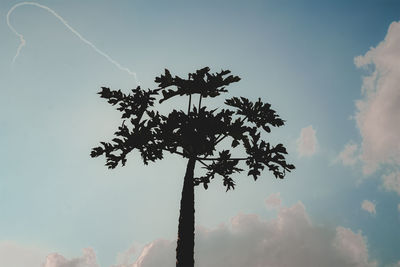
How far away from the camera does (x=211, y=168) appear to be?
31.2 feet

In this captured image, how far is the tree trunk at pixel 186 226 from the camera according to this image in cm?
742

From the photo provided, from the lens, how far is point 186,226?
→ 7777mm

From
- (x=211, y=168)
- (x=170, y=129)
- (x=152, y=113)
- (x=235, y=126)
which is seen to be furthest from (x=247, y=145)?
(x=152, y=113)

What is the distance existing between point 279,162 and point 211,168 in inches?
86.5

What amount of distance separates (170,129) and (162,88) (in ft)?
4.52

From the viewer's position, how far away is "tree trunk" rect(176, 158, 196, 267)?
742 centimetres

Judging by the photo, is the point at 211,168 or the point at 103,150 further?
the point at 211,168

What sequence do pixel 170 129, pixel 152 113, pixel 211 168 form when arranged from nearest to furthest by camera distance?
pixel 170 129, pixel 152 113, pixel 211 168

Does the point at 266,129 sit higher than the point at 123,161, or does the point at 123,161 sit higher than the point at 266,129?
the point at 266,129

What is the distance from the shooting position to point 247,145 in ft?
28.8

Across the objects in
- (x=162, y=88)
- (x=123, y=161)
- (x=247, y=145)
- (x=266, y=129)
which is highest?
(x=162, y=88)

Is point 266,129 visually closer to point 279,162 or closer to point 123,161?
point 279,162

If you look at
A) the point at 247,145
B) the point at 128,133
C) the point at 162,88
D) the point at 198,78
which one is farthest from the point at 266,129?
the point at 128,133

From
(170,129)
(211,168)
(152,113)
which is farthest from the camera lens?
(211,168)
